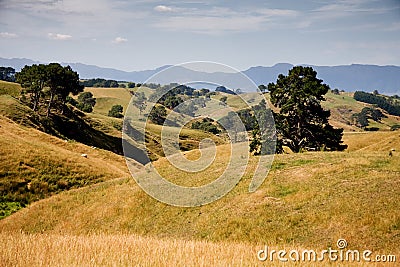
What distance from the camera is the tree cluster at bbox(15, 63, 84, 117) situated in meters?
98.2

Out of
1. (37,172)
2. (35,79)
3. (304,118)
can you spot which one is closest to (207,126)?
(35,79)

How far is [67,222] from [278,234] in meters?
18.7

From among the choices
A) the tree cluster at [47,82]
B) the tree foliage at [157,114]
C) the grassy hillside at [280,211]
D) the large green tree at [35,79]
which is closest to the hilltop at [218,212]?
the grassy hillside at [280,211]

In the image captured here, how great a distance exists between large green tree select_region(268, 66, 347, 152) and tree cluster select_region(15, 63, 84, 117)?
62180 millimetres

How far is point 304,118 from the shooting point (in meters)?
60.4

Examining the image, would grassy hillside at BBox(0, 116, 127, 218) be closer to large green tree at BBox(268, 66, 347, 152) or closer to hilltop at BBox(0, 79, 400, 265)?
hilltop at BBox(0, 79, 400, 265)

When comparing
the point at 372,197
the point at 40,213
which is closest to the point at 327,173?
the point at 372,197

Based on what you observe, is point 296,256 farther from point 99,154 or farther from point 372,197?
point 99,154

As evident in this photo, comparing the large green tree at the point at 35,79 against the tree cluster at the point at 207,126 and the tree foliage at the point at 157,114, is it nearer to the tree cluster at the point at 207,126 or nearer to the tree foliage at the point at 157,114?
the tree cluster at the point at 207,126

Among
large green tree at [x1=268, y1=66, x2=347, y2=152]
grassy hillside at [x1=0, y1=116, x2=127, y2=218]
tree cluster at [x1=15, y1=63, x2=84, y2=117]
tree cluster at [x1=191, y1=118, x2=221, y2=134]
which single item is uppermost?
tree cluster at [x1=15, y1=63, x2=84, y2=117]

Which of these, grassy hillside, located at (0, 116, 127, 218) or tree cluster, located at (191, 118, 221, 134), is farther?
tree cluster, located at (191, 118, 221, 134)

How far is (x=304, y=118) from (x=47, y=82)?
67790mm

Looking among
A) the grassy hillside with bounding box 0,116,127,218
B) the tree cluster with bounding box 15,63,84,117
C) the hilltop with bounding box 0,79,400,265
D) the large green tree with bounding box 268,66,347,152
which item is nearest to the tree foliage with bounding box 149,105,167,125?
the tree cluster with bounding box 15,63,84,117

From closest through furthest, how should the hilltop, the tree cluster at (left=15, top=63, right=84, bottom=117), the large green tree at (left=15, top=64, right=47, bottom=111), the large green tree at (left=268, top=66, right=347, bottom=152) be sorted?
the hilltop
the large green tree at (left=268, top=66, right=347, bottom=152)
the large green tree at (left=15, top=64, right=47, bottom=111)
the tree cluster at (left=15, top=63, right=84, bottom=117)
